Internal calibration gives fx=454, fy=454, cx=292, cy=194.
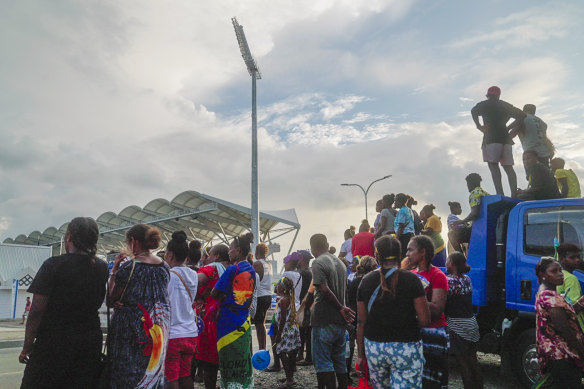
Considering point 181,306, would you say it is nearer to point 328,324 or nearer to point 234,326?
point 234,326

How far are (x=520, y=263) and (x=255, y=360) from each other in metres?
3.34

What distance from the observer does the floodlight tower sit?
1641 centimetres

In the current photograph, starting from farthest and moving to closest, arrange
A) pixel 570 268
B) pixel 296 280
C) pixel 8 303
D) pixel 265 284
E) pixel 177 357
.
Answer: pixel 8 303 < pixel 265 284 < pixel 296 280 < pixel 570 268 < pixel 177 357

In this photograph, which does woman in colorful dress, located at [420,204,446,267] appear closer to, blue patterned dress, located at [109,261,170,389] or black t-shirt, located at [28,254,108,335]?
blue patterned dress, located at [109,261,170,389]

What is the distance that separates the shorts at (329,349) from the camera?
421 centimetres

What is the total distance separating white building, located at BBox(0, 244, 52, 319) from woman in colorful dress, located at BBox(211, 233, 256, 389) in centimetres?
A: 2529

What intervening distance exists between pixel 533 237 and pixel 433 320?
2541 mm

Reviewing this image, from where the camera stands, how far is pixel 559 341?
333cm

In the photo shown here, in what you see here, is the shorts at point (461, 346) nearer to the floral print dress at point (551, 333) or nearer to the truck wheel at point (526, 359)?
the floral print dress at point (551, 333)

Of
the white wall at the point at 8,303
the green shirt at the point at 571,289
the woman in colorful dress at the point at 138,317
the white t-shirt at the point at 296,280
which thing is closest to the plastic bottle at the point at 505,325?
the green shirt at the point at 571,289

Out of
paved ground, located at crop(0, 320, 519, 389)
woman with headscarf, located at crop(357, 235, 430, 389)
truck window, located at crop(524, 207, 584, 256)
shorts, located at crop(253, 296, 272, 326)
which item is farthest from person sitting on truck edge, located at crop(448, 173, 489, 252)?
woman with headscarf, located at crop(357, 235, 430, 389)

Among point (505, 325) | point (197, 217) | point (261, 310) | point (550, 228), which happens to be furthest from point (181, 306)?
point (197, 217)

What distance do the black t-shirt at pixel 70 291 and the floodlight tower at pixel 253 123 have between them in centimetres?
1318

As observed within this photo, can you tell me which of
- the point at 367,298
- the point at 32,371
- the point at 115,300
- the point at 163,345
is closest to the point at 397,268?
the point at 367,298
